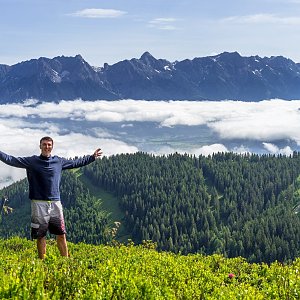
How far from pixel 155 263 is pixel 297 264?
7792 millimetres

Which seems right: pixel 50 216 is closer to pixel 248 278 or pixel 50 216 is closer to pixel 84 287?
pixel 84 287

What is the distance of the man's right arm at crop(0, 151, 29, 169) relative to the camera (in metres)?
16.9

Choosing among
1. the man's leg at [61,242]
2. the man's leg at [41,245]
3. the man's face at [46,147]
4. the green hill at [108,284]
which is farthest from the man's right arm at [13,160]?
the green hill at [108,284]

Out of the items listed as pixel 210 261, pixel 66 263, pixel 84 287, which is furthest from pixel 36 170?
pixel 210 261

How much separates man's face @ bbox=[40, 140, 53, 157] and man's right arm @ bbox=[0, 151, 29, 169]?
2.58ft

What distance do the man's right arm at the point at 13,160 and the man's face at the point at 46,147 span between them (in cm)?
79

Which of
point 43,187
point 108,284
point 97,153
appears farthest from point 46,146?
point 108,284

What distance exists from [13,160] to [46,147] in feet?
4.62

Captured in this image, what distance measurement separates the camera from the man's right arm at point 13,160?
1689 cm

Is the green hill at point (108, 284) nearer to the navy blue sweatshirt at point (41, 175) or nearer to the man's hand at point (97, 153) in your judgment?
the navy blue sweatshirt at point (41, 175)

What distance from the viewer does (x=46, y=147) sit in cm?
1769

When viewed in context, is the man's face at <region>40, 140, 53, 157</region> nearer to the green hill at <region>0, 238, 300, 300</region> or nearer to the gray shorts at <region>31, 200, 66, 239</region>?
the gray shorts at <region>31, 200, 66, 239</region>

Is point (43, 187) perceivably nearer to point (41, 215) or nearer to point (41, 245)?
point (41, 215)

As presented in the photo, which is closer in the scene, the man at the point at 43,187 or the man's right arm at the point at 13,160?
the man's right arm at the point at 13,160
